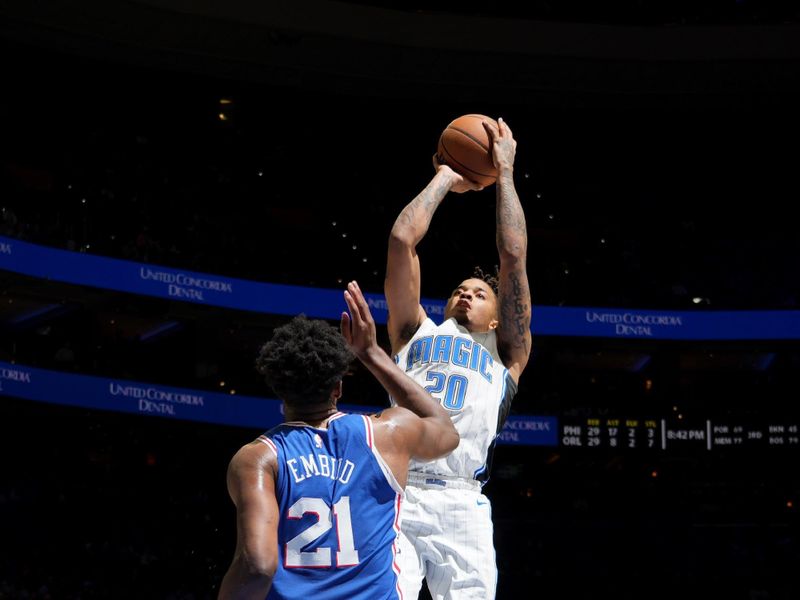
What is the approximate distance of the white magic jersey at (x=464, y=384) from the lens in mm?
4668

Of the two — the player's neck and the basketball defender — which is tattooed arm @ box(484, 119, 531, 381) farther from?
the player's neck

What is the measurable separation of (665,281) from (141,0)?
34.8ft

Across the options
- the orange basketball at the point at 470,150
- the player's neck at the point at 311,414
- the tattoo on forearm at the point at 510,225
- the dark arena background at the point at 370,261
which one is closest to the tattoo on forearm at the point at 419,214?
the tattoo on forearm at the point at 510,225

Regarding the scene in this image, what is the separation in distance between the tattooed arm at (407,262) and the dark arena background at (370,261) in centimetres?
1101

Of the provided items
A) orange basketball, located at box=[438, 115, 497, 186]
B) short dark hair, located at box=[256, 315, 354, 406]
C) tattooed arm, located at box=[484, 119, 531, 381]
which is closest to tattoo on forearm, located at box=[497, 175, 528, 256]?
tattooed arm, located at box=[484, 119, 531, 381]

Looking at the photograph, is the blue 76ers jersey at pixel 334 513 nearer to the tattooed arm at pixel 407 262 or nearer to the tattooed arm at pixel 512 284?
the tattooed arm at pixel 407 262

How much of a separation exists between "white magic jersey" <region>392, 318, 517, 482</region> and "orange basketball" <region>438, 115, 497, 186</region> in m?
0.80

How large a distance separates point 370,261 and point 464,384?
1424 cm

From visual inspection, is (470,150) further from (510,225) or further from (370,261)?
(370,261)

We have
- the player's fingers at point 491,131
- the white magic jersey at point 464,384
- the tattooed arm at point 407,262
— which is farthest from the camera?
the player's fingers at point 491,131

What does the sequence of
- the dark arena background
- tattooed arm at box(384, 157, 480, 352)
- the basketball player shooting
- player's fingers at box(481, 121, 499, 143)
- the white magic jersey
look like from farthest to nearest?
the dark arena background → player's fingers at box(481, 121, 499, 143) → tattooed arm at box(384, 157, 480, 352) → the white magic jersey → the basketball player shooting

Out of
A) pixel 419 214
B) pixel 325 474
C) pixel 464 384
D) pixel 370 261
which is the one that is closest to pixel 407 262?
pixel 419 214

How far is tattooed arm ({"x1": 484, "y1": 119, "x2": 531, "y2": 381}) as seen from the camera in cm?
493

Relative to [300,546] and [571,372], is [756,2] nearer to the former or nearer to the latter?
[571,372]
